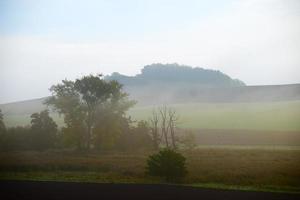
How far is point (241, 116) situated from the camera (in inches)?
3789

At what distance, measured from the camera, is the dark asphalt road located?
2219 cm

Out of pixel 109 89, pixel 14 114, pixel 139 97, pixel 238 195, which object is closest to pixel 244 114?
pixel 109 89

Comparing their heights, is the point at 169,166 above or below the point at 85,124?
below

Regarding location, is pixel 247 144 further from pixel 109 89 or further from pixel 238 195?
pixel 238 195

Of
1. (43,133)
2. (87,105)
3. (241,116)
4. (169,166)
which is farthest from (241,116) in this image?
(169,166)

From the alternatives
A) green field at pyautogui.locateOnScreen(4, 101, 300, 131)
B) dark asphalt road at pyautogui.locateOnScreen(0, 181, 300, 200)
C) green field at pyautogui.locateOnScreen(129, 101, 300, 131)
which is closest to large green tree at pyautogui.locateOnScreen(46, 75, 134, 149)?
green field at pyautogui.locateOnScreen(129, 101, 300, 131)

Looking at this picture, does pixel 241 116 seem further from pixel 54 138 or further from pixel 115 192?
pixel 115 192

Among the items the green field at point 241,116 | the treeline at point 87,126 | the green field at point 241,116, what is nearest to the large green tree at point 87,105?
the treeline at point 87,126

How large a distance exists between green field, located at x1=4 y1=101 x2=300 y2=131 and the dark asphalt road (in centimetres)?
5296

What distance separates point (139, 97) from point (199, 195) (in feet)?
449

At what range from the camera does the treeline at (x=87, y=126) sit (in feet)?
196

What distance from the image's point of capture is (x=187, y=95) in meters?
151

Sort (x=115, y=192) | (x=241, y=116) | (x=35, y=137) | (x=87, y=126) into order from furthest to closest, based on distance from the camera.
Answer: (x=241, y=116), (x=35, y=137), (x=87, y=126), (x=115, y=192)

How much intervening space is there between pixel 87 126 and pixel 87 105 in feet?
12.9
